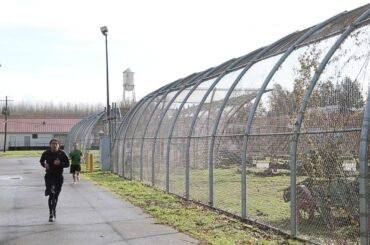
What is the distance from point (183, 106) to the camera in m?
16.7

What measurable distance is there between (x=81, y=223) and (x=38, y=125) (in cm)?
7463

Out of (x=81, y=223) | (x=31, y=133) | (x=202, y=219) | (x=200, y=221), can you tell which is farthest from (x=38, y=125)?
(x=200, y=221)

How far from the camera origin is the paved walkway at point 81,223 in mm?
9312

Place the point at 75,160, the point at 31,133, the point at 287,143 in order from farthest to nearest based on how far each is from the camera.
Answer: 1. the point at 31,133
2. the point at 75,160
3. the point at 287,143

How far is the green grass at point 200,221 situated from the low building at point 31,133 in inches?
2634

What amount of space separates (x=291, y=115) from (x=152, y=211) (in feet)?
14.4

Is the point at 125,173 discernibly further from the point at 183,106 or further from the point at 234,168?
the point at 234,168

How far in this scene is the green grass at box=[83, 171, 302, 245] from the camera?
909 cm

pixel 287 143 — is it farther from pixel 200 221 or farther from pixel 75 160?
pixel 75 160

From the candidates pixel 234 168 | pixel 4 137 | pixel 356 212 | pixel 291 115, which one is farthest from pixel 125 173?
pixel 4 137

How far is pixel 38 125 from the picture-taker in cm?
8325

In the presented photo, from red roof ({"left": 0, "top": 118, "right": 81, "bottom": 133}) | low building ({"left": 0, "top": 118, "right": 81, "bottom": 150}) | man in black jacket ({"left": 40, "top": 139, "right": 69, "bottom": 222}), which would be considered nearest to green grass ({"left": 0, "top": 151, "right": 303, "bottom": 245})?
man in black jacket ({"left": 40, "top": 139, "right": 69, "bottom": 222})

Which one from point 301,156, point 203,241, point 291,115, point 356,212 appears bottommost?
point 203,241

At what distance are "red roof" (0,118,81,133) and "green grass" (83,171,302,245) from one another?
68.0m
